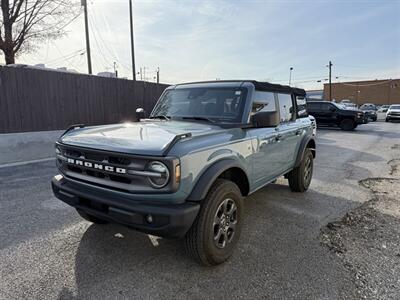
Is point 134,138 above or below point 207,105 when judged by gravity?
below

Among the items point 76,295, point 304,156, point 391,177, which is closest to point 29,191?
point 76,295

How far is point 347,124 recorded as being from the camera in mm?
17875

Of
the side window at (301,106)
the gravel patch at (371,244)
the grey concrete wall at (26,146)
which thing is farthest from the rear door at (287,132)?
the grey concrete wall at (26,146)

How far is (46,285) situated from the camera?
2.56 metres

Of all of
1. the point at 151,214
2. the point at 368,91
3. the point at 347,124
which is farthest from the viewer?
the point at 368,91

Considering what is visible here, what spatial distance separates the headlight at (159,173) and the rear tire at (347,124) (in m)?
18.1

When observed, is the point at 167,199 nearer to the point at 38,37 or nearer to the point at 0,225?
the point at 0,225

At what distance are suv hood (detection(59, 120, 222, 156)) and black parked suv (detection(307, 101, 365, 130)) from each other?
1587 centimetres

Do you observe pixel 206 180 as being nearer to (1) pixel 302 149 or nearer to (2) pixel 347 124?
(1) pixel 302 149

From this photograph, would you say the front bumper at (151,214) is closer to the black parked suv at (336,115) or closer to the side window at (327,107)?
the black parked suv at (336,115)

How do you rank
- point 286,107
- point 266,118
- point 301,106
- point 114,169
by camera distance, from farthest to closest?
1. point 301,106
2. point 286,107
3. point 266,118
4. point 114,169

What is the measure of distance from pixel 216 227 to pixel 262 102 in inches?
73.8

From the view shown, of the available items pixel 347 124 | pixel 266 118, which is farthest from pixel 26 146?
pixel 347 124

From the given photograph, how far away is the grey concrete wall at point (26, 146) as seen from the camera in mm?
8086
